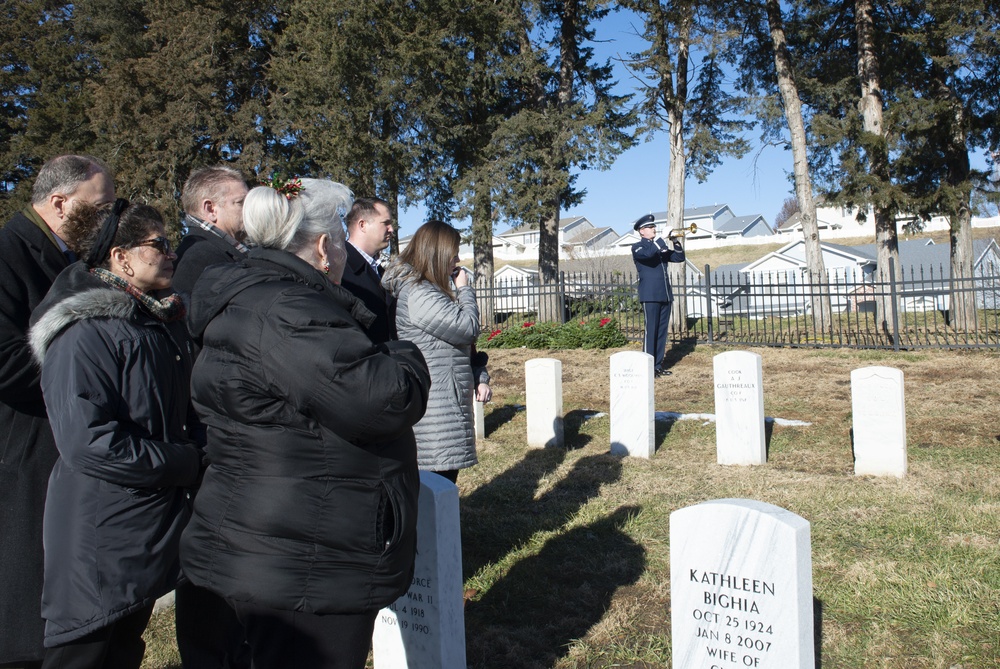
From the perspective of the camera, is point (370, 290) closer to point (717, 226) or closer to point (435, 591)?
point (435, 591)

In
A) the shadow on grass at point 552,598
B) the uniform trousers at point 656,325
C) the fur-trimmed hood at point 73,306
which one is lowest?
the shadow on grass at point 552,598

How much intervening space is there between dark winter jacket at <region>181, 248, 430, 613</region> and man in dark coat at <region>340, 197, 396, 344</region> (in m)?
A: 1.61

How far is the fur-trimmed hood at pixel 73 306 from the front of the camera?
2520mm

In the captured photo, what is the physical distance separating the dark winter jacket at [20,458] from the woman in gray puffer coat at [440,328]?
1.71 metres

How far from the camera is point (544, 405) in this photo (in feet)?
25.6

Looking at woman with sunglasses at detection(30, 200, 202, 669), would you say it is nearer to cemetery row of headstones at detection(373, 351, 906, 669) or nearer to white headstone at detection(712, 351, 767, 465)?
cemetery row of headstones at detection(373, 351, 906, 669)

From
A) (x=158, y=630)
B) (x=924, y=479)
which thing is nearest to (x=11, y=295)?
(x=158, y=630)

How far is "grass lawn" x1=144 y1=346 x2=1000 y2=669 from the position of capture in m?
3.63

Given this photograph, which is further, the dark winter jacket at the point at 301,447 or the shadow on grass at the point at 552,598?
the shadow on grass at the point at 552,598

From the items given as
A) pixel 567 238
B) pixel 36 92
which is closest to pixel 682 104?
pixel 36 92

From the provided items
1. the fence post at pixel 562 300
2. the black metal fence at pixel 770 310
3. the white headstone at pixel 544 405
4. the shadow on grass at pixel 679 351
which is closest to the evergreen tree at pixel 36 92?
the black metal fence at pixel 770 310

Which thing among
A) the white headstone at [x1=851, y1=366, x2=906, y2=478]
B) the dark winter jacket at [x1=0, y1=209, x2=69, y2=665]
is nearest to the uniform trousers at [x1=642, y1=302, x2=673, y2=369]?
the white headstone at [x1=851, y1=366, x2=906, y2=478]

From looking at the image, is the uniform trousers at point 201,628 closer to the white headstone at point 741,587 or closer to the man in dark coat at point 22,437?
the man in dark coat at point 22,437

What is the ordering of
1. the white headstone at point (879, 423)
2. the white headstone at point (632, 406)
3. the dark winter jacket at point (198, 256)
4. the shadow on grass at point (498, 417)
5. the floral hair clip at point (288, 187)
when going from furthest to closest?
the shadow on grass at point (498, 417), the white headstone at point (632, 406), the white headstone at point (879, 423), the dark winter jacket at point (198, 256), the floral hair clip at point (288, 187)
